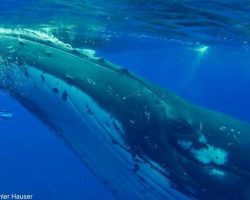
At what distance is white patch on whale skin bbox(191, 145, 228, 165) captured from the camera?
5.14 meters

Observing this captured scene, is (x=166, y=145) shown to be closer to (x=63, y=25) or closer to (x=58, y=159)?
(x=63, y=25)

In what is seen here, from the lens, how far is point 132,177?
5.40 m

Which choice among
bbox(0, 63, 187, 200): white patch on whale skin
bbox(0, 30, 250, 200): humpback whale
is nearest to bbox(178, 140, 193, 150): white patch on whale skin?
bbox(0, 30, 250, 200): humpback whale

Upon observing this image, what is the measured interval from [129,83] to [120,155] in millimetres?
1005

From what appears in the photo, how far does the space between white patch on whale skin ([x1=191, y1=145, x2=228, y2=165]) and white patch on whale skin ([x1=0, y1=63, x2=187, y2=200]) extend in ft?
1.89

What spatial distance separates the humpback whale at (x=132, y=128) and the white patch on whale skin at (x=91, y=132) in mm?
14

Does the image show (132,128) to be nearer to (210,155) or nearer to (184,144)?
(184,144)

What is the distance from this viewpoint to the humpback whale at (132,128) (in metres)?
5.05

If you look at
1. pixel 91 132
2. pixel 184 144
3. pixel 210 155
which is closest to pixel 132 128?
pixel 91 132

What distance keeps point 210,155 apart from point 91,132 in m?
1.68

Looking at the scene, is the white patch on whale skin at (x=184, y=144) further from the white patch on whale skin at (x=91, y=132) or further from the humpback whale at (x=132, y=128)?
the white patch on whale skin at (x=91, y=132)

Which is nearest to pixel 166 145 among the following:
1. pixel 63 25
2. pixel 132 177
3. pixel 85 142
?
pixel 132 177

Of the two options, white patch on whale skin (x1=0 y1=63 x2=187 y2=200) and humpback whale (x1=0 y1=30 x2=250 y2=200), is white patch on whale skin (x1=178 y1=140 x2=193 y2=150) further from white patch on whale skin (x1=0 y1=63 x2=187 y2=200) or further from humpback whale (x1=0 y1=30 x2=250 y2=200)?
Answer: white patch on whale skin (x1=0 y1=63 x2=187 y2=200)

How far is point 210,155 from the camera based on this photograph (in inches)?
204
